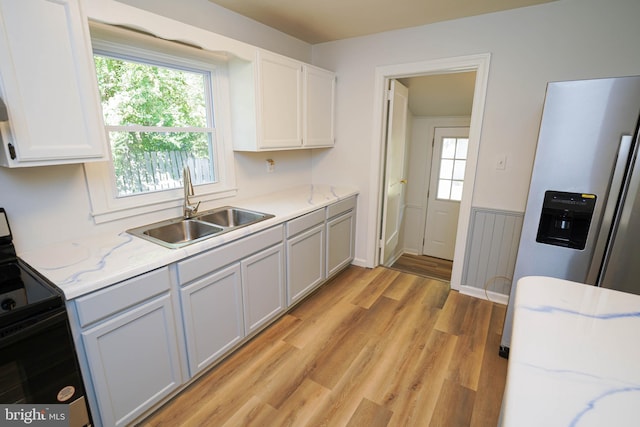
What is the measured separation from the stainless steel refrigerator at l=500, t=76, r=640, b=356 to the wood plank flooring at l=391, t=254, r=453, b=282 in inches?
91.1

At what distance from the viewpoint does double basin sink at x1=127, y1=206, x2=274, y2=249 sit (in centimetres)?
193

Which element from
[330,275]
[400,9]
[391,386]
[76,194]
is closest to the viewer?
[76,194]

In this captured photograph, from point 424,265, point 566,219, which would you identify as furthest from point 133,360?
point 424,265

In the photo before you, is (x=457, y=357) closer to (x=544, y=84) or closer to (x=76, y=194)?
(x=544, y=84)

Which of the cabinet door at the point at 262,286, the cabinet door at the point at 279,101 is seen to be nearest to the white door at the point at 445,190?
the cabinet door at the point at 279,101

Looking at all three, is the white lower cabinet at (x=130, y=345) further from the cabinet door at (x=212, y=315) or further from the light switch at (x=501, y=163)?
the light switch at (x=501, y=163)

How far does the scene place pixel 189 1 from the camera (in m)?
2.06

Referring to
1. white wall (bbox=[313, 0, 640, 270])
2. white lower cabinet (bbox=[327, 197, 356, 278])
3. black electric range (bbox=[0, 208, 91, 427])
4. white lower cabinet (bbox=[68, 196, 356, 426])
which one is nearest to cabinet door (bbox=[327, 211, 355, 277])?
white lower cabinet (bbox=[327, 197, 356, 278])

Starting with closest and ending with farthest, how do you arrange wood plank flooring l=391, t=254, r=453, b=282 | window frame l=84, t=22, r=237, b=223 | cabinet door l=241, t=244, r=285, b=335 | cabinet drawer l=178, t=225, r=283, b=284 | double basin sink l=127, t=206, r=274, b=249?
cabinet drawer l=178, t=225, r=283, b=284, window frame l=84, t=22, r=237, b=223, double basin sink l=127, t=206, r=274, b=249, cabinet door l=241, t=244, r=285, b=335, wood plank flooring l=391, t=254, r=453, b=282

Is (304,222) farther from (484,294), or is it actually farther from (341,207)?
(484,294)

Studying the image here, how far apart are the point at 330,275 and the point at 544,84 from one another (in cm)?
235

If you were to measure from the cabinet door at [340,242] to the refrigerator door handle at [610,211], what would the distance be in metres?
1.86

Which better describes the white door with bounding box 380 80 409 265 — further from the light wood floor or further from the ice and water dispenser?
the ice and water dispenser

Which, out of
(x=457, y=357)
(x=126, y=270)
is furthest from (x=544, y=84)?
(x=126, y=270)
